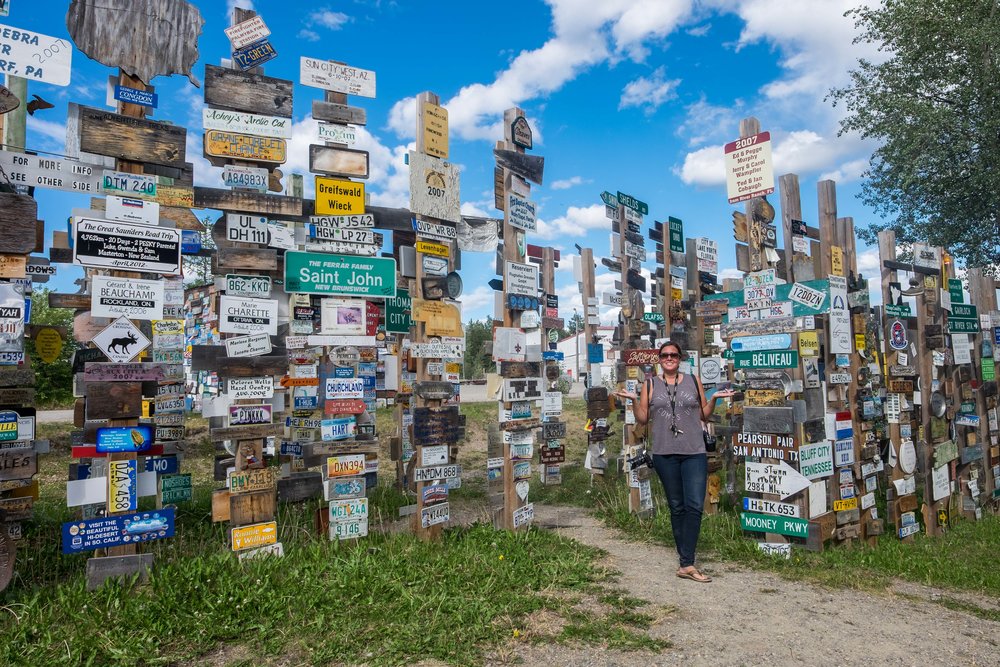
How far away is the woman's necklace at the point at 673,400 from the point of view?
5.70 meters

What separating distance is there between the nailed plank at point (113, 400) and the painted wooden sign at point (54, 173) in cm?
177

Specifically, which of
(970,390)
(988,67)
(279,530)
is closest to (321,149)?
(279,530)

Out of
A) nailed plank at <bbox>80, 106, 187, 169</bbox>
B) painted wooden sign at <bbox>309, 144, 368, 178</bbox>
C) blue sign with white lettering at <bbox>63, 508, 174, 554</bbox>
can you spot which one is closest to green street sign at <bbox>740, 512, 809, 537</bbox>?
painted wooden sign at <bbox>309, 144, 368, 178</bbox>

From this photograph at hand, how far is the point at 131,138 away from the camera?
17.6 feet

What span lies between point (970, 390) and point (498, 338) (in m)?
6.97

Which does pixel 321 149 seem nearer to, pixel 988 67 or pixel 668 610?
pixel 668 610

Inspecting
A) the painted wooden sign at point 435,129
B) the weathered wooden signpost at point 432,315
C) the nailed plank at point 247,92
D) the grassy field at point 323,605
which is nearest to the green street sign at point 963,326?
the grassy field at point 323,605

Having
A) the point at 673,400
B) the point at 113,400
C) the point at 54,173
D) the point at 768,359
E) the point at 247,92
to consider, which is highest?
the point at 247,92

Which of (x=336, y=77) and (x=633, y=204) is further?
(x=633, y=204)

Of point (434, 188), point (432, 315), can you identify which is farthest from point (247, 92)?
point (432, 315)

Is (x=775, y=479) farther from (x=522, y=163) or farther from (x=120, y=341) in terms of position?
(x=120, y=341)

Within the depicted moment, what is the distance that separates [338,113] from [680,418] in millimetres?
4561

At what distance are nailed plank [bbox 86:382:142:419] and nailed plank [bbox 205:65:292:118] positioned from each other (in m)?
2.73

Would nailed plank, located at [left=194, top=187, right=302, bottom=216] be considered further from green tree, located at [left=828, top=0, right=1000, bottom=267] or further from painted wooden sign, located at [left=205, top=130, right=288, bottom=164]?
green tree, located at [left=828, top=0, right=1000, bottom=267]
